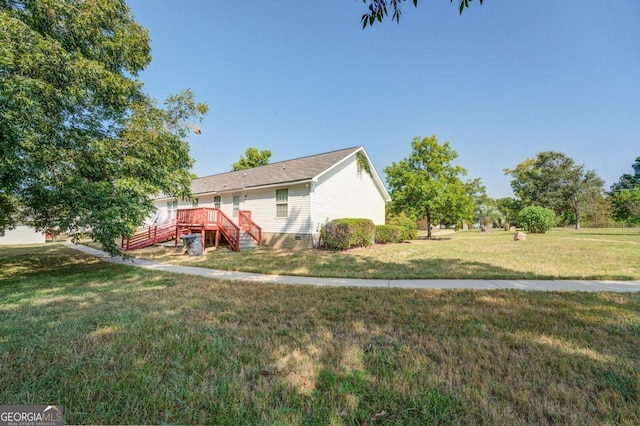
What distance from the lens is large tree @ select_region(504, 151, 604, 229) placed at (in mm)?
38219

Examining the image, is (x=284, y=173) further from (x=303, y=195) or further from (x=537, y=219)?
(x=537, y=219)

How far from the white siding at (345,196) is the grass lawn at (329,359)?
34.7 feet

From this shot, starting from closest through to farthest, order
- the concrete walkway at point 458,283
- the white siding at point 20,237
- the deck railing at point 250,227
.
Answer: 1. the concrete walkway at point 458,283
2. the deck railing at point 250,227
3. the white siding at point 20,237

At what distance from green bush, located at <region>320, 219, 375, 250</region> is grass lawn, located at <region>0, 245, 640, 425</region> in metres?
8.50

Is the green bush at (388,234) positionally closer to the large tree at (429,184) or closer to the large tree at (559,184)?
the large tree at (429,184)

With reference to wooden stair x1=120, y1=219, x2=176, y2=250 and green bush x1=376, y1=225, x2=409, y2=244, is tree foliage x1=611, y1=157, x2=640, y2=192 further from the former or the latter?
wooden stair x1=120, y1=219, x2=176, y2=250

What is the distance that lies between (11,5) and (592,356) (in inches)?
569

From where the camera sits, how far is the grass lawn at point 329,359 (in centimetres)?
202

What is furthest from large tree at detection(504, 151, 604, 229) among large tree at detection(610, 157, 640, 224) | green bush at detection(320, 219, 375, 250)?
green bush at detection(320, 219, 375, 250)

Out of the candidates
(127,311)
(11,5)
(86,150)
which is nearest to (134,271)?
(86,150)

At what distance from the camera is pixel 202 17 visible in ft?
35.1

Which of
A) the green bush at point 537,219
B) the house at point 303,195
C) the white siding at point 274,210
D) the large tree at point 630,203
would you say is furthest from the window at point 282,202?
the large tree at point 630,203

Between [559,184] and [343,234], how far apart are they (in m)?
43.6

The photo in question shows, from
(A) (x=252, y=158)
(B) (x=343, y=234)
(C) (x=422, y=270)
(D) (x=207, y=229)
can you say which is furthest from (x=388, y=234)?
(A) (x=252, y=158)
